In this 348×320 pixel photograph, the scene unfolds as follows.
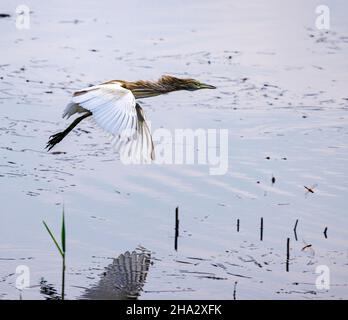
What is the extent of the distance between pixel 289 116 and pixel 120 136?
3.27 m

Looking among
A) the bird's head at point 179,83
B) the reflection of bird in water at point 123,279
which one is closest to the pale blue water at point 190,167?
the reflection of bird in water at point 123,279

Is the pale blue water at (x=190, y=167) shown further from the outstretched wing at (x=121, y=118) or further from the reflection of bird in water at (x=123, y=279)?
the outstretched wing at (x=121, y=118)

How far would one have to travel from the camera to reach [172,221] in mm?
9297

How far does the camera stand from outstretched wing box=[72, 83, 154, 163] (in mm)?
8539

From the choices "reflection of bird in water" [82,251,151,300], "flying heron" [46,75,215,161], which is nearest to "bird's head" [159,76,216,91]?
"flying heron" [46,75,215,161]

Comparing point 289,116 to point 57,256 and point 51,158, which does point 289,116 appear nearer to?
point 51,158

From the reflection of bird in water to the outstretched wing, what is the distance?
0.89 m

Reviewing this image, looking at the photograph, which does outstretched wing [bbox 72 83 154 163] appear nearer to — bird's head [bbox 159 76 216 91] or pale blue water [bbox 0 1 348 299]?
pale blue water [bbox 0 1 348 299]

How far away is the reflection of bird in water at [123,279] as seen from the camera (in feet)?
26.5

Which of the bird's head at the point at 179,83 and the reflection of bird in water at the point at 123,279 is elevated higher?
the bird's head at the point at 179,83

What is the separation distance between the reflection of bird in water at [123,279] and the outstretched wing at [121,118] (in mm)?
887

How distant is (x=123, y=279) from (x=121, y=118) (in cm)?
115
